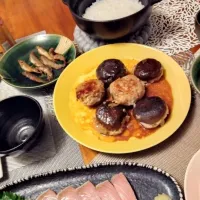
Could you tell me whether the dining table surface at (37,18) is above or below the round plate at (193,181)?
above

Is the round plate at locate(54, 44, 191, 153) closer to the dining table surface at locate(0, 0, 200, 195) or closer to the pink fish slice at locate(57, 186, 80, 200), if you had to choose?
the pink fish slice at locate(57, 186, 80, 200)

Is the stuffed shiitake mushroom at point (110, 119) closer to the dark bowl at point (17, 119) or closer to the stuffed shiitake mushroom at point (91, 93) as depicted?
the stuffed shiitake mushroom at point (91, 93)

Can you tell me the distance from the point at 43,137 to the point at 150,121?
17.3 inches

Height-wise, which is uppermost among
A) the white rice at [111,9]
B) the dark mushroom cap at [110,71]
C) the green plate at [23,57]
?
the white rice at [111,9]

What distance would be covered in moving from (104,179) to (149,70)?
444 mm

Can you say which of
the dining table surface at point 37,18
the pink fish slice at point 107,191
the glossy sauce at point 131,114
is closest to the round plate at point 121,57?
the glossy sauce at point 131,114

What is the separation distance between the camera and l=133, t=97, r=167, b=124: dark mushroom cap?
1.15 metres

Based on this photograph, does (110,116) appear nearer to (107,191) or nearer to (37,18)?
(107,191)

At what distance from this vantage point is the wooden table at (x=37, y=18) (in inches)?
68.2

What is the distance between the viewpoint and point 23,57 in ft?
5.23

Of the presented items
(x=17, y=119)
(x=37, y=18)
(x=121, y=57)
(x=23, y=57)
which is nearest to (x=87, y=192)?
(x=17, y=119)

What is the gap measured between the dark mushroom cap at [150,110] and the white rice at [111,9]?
443 mm

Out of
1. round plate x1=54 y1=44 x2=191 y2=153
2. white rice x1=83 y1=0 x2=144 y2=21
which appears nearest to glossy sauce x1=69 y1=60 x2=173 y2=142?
round plate x1=54 y1=44 x2=191 y2=153

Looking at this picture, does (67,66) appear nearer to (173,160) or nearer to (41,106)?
(41,106)
